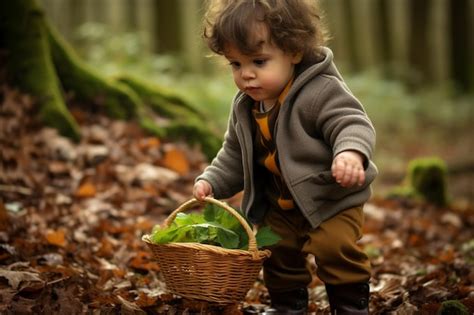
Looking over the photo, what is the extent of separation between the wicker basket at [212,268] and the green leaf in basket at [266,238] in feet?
0.24

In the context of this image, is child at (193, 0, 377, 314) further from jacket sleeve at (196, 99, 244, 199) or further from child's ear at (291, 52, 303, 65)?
jacket sleeve at (196, 99, 244, 199)

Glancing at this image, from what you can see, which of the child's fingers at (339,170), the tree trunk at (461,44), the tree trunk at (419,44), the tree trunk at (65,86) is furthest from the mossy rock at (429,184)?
the tree trunk at (419,44)

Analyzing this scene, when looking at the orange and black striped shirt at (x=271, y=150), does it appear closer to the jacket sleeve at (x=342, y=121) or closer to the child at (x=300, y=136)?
the child at (x=300, y=136)

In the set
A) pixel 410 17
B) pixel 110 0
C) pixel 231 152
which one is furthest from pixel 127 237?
pixel 110 0

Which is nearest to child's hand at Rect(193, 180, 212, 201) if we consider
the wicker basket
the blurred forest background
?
the wicker basket

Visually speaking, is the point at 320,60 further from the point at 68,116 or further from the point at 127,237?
the point at 68,116

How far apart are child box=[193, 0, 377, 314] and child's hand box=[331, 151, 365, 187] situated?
29mm

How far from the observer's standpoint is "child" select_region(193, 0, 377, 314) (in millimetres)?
3061

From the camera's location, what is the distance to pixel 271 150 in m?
3.33

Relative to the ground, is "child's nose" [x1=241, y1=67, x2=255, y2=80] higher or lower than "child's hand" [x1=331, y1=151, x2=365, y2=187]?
higher

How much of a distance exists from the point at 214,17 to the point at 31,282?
1599 millimetres

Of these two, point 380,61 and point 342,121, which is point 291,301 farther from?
point 380,61

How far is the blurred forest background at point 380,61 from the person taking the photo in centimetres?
1187

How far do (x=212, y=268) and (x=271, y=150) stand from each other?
0.72 metres
